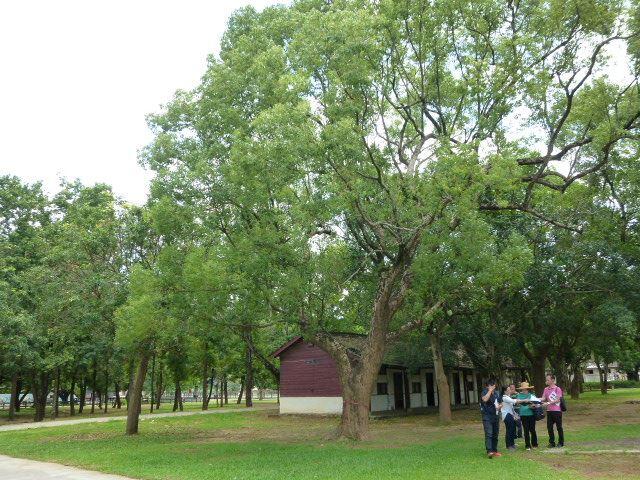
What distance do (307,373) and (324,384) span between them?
1.41 meters

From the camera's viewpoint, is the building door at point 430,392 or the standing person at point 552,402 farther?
the building door at point 430,392

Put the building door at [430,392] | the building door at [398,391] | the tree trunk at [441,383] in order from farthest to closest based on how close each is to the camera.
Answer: the building door at [430,392], the building door at [398,391], the tree trunk at [441,383]

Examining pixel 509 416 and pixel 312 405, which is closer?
pixel 509 416

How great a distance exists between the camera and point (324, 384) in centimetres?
3184

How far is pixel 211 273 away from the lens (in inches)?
590

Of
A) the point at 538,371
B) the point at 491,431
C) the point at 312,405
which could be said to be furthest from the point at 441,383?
the point at 491,431

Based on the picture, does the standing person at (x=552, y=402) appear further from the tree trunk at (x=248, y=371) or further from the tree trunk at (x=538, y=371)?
the tree trunk at (x=248, y=371)

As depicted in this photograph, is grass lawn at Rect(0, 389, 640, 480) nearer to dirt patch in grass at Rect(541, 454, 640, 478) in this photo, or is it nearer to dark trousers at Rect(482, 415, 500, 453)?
dirt patch in grass at Rect(541, 454, 640, 478)

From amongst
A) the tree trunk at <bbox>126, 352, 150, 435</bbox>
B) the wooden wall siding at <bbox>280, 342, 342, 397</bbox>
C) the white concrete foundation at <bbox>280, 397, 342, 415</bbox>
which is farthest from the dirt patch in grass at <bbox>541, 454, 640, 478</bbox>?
the wooden wall siding at <bbox>280, 342, 342, 397</bbox>

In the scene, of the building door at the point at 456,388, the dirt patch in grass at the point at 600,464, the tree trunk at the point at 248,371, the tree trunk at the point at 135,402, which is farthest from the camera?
the tree trunk at the point at 248,371

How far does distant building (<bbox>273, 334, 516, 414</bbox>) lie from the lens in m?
31.4

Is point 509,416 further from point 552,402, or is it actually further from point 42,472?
point 42,472

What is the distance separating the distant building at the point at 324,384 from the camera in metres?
31.4

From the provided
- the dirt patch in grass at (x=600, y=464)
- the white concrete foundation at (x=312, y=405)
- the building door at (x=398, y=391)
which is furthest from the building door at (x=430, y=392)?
the dirt patch in grass at (x=600, y=464)
